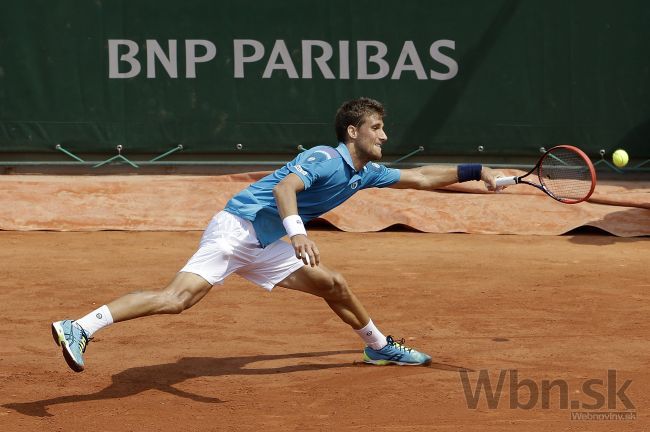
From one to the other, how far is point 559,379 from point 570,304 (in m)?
2.19

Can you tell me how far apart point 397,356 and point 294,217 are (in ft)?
4.62

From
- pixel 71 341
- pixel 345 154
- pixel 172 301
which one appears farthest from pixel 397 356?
pixel 71 341

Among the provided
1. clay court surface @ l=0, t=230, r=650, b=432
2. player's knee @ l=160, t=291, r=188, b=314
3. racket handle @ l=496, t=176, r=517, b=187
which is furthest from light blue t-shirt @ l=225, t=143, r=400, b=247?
clay court surface @ l=0, t=230, r=650, b=432

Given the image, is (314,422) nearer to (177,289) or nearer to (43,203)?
(177,289)

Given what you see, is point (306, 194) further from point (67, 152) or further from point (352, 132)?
point (67, 152)

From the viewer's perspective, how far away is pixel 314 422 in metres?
5.75

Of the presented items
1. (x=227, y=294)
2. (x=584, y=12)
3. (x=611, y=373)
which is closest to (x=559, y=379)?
(x=611, y=373)

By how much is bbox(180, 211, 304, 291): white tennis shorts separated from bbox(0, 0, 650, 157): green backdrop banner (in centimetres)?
665

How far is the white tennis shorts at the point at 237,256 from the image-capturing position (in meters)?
6.21

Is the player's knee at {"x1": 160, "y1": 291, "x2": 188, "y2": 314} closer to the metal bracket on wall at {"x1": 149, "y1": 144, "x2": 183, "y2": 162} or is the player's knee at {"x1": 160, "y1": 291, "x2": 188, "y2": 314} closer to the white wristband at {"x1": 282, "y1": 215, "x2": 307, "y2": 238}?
the white wristband at {"x1": 282, "y1": 215, "x2": 307, "y2": 238}

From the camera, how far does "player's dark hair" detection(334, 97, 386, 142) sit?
21.2 ft

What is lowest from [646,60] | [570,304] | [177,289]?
[570,304]

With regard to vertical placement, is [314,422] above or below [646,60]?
below

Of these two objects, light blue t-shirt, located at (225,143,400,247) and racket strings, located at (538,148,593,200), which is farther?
racket strings, located at (538,148,593,200)
